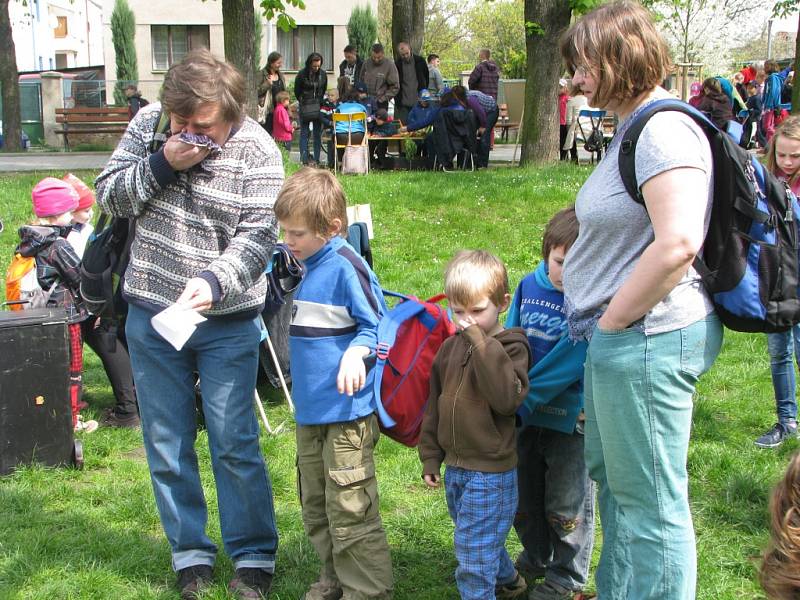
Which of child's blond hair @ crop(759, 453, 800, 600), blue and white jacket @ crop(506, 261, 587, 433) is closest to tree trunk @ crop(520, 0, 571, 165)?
blue and white jacket @ crop(506, 261, 587, 433)

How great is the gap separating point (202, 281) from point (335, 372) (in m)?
0.58

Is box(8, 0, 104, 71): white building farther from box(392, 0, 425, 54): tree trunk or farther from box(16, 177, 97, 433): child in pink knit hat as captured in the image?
box(16, 177, 97, 433): child in pink knit hat

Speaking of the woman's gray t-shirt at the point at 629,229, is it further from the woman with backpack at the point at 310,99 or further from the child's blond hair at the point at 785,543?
the woman with backpack at the point at 310,99

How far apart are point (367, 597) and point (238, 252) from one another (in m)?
1.36

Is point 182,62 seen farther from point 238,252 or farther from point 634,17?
point 634,17

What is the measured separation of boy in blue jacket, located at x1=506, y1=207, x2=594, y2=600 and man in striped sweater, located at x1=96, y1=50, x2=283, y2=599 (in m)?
1.01

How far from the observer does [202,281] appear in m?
3.00

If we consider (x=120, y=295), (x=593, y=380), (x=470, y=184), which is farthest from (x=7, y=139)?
(x=593, y=380)

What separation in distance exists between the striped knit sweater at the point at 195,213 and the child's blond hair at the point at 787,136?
285cm

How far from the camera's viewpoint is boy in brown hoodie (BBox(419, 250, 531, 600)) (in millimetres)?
3037

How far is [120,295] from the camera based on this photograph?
138 inches

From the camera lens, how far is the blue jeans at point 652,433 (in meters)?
2.45

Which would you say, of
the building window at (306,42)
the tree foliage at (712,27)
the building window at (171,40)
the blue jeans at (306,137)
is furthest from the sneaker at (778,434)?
the tree foliage at (712,27)

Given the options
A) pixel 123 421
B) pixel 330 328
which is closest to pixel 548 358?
pixel 330 328
